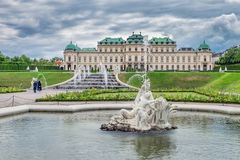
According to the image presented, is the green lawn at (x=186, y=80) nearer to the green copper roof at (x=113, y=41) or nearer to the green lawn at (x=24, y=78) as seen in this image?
the green lawn at (x=24, y=78)

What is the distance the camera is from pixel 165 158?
14.1m

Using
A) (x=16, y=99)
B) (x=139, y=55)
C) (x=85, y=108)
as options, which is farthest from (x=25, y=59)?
(x=85, y=108)

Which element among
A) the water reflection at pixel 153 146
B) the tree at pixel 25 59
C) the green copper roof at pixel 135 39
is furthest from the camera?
the tree at pixel 25 59

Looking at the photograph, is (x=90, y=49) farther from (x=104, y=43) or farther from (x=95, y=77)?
(x=95, y=77)

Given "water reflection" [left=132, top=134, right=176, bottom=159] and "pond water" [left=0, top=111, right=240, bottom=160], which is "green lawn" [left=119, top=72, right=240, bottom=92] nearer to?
"pond water" [left=0, top=111, right=240, bottom=160]

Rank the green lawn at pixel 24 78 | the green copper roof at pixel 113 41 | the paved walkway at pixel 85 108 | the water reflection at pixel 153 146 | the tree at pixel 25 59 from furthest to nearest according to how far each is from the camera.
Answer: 1. the green copper roof at pixel 113 41
2. the tree at pixel 25 59
3. the green lawn at pixel 24 78
4. the paved walkway at pixel 85 108
5. the water reflection at pixel 153 146

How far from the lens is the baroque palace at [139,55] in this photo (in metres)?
130

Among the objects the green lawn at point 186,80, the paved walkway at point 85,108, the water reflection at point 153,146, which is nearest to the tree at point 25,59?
the green lawn at point 186,80

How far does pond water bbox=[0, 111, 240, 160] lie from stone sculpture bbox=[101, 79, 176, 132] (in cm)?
54

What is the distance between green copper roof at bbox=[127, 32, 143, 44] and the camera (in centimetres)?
12825

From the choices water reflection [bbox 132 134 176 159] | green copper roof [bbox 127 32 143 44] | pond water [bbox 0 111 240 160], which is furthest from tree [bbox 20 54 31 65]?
water reflection [bbox 132 134 176 159]

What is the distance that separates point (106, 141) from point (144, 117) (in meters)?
2.64

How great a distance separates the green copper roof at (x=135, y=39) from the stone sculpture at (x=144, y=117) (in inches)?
4310

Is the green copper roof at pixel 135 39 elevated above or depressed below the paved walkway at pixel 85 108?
above
